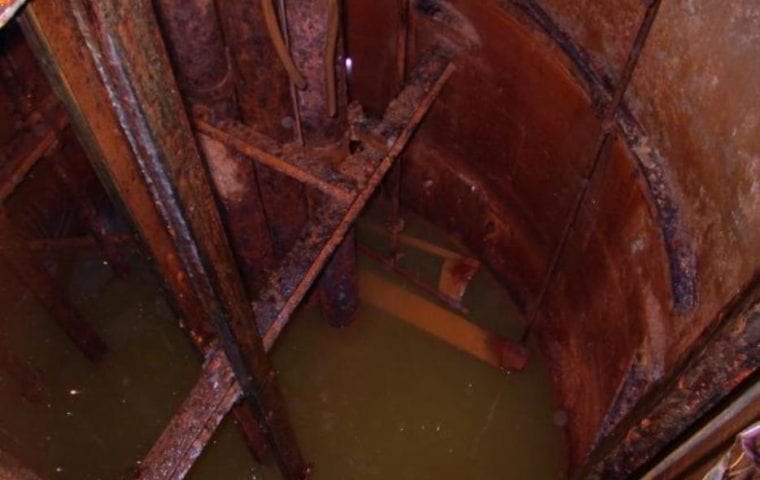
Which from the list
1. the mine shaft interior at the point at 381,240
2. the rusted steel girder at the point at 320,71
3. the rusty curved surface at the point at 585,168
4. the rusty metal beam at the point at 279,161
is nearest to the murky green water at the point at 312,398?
the mine shaft interior at the point at 381,240

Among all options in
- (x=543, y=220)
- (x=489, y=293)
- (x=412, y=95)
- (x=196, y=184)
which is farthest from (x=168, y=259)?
(x=489, y=293)

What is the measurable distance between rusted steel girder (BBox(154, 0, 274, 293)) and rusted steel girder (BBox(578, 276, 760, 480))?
1944 mm

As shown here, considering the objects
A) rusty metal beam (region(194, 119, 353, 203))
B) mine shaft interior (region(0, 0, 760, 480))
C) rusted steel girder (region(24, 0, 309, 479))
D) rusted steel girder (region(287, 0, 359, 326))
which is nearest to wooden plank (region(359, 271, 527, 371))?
mine shaft interior (region(0, 0, 760, 480))

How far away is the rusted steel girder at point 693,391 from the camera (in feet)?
4.47

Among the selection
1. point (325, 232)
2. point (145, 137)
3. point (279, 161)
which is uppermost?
point (279, 161)

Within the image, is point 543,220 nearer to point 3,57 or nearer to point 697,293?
point 697,293

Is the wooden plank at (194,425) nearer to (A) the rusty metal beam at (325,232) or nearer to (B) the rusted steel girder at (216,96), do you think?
(A) the rusty metal beam at (325,232)

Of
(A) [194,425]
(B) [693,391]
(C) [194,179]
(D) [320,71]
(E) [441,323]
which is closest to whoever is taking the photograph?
(B) [693,391]

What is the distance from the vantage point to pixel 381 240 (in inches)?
182

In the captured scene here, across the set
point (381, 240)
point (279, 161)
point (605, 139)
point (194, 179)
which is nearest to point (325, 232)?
point (279, 161)

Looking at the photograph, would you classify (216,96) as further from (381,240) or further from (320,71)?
(381,240)

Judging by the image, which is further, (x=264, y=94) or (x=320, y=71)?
(x=264, y=94)

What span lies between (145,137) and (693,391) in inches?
53.0

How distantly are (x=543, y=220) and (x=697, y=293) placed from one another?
51.8 inches
